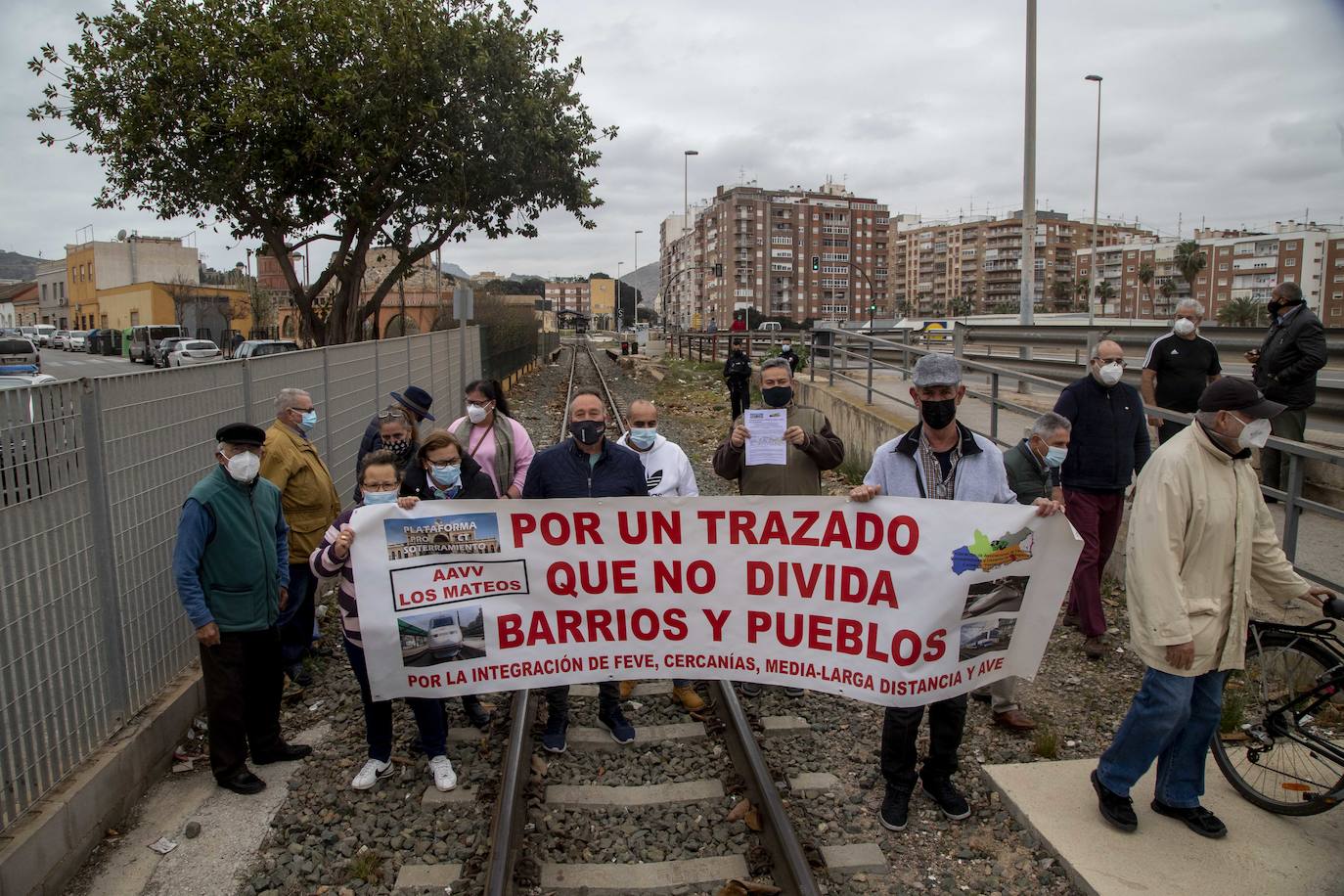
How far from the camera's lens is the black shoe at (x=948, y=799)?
4.25 meters

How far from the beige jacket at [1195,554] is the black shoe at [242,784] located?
4284mm

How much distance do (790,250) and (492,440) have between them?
463ft

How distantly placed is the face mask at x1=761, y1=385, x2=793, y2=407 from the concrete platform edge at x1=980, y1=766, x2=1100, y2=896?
2.26 m

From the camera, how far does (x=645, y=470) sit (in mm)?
5375

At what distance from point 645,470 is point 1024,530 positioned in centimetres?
218

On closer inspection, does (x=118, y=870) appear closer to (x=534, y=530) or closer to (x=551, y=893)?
(x=551, y=893)

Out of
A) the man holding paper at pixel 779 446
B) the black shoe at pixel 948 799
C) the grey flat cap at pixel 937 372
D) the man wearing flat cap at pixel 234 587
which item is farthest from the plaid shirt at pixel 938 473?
the man wearing flat cap at pixel 234 587

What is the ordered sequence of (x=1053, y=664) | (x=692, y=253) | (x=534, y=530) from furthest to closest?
(x=692, y=253) < (x=1053, y=664) < (x=534, y=530)

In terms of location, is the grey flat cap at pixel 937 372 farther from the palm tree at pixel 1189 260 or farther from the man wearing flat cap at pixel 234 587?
the palm tree at pixel 1189 260

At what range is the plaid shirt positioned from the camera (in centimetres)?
425

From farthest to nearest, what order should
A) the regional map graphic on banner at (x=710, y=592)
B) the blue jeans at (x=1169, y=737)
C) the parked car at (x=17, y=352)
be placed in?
the parked car at (x=17, y=352), the regional map graphic on banner at (x=710, y=592), the blue jeans at (x=1169, y=737)

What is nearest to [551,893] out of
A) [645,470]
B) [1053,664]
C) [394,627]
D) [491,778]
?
[491,778]

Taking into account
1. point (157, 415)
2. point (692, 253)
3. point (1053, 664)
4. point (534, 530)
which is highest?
point (692, 253)

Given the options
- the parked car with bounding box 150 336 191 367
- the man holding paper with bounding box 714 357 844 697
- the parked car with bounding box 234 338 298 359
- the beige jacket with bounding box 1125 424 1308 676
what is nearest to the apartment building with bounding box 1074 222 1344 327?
the parked car with bounding box 234 338 298 359
